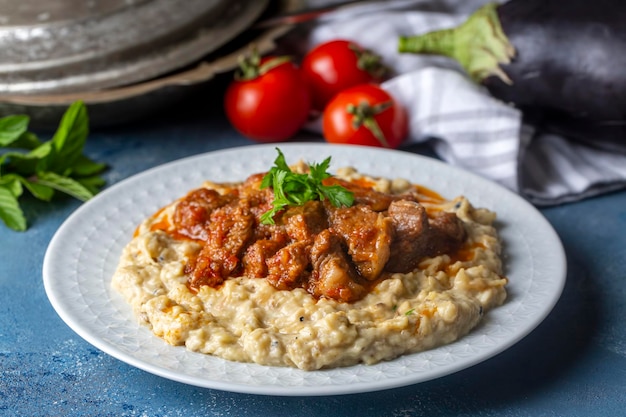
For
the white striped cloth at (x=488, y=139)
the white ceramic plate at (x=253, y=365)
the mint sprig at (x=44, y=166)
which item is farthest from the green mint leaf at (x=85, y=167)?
the white striped cloth at (x=488, y=139)

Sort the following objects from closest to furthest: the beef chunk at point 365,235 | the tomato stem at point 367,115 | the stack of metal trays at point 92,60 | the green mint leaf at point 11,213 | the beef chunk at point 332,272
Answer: the beef chunk at point 332,272, the beef chunk at point 365,235, the green mint leaf at point 11,213, the tomato stem at point 367,115, the stack of metal trays at point 92,60

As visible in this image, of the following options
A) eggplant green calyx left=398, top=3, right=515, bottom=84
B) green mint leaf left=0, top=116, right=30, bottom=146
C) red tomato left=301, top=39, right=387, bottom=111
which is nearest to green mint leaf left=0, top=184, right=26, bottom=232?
green mint leaf left=0, top=116, right=30, bottom=146

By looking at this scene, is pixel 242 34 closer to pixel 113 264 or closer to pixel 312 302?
pixel 113 264

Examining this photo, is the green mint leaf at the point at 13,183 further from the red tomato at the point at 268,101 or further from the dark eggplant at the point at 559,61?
the dark eggplant at the point at 559,61

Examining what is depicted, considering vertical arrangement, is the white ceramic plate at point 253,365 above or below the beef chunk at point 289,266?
below

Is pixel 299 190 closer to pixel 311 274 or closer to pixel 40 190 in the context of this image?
pixel 311 274

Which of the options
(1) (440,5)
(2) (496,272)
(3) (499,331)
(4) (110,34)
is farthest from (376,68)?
(3) (499,331)

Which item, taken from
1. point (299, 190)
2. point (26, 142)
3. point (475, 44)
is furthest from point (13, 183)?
point (475, 44)
